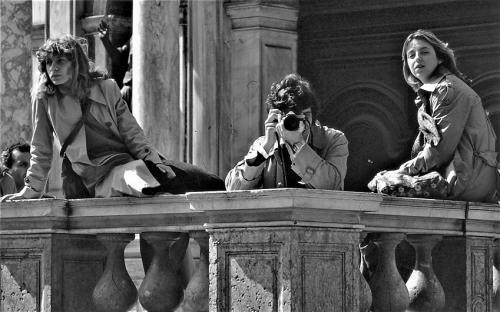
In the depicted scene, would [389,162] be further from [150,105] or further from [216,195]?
[216,195]

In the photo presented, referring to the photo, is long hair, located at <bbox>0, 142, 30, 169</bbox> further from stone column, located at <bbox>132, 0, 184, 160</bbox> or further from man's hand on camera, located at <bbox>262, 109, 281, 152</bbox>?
man's hand on camera, located at <bbox>262, 109, 281, 152</bbox>

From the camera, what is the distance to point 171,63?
14492mm

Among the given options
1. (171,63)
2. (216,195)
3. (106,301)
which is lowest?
(106,301)

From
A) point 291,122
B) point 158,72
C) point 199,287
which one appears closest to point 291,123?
point 291,122

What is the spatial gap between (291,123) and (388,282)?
0.97 meters

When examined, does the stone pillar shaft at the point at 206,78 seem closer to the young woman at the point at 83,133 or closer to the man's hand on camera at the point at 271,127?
the young woman at the point at 83,133

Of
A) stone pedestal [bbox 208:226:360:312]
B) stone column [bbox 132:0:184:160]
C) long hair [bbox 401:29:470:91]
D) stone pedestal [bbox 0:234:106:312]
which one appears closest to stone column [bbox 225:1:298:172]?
stone column [bbox 132:0:184:160]

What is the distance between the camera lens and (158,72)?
14.4 metres

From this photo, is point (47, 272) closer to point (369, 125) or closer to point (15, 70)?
point (369, 125)

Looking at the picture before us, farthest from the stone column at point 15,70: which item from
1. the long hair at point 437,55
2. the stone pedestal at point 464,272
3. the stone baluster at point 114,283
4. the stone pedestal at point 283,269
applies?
the stone pedestal at point 283,269

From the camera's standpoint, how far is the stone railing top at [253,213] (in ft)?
21.7

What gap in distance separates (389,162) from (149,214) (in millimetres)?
7598

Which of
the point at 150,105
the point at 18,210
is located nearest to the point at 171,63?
the point at 150,105

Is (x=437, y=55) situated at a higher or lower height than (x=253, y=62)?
lower
